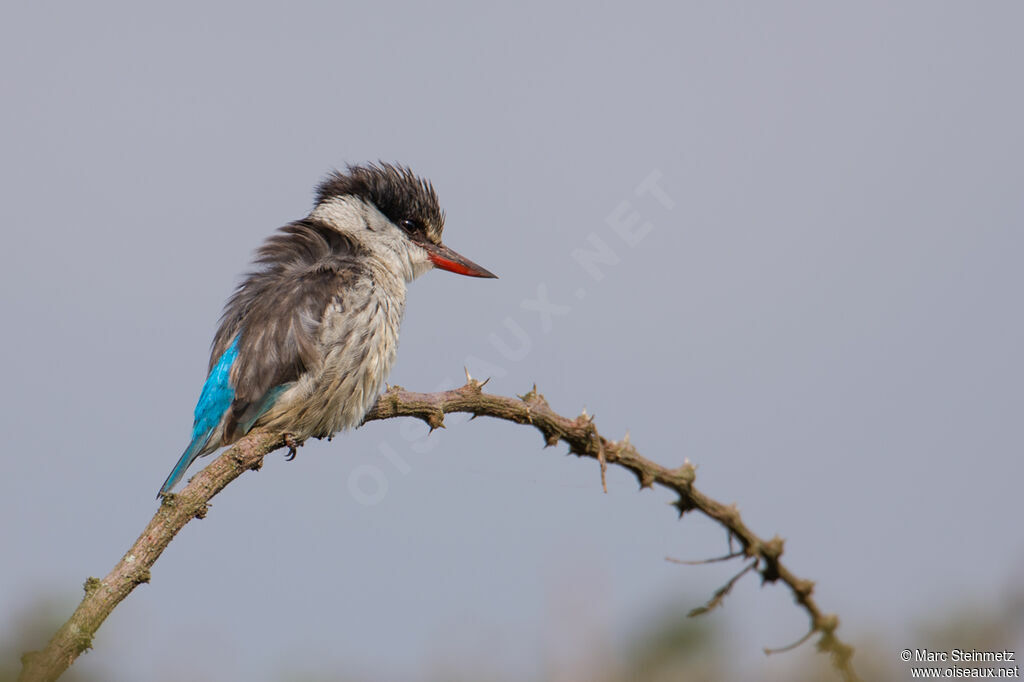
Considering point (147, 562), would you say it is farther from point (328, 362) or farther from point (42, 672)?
point (328, 362)

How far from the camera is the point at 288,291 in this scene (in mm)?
3850

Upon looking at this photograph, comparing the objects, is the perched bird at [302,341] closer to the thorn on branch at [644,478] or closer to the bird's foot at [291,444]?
the bird's foot at [291,444]

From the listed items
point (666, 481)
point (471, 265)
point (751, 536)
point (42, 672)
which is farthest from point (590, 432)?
point (471, 265)

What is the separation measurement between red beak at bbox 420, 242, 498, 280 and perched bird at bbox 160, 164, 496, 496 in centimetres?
39

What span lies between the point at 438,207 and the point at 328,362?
1352 mm

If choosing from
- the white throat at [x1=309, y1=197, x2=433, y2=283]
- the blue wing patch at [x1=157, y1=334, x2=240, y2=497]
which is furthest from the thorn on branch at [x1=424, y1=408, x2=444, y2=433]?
the white throat at [x1=309, y1=197, x2=433, y2=283]

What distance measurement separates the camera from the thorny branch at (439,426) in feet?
5.93

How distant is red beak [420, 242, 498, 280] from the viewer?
4.76 meters

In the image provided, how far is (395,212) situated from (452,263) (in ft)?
1.16

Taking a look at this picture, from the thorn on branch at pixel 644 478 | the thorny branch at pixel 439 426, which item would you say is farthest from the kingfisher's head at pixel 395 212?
the thorn on branch at pixel 644 478

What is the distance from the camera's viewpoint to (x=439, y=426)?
279cm

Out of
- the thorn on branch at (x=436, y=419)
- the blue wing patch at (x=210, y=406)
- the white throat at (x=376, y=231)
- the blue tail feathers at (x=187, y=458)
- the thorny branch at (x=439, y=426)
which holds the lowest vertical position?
the thorny branch at (x=439, y=426)

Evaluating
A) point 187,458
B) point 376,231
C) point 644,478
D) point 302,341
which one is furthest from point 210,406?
point 644,478

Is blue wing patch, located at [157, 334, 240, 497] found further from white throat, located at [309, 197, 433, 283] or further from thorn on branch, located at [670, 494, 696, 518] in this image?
thorn on branch, located at [670, 494, 696, 518]
